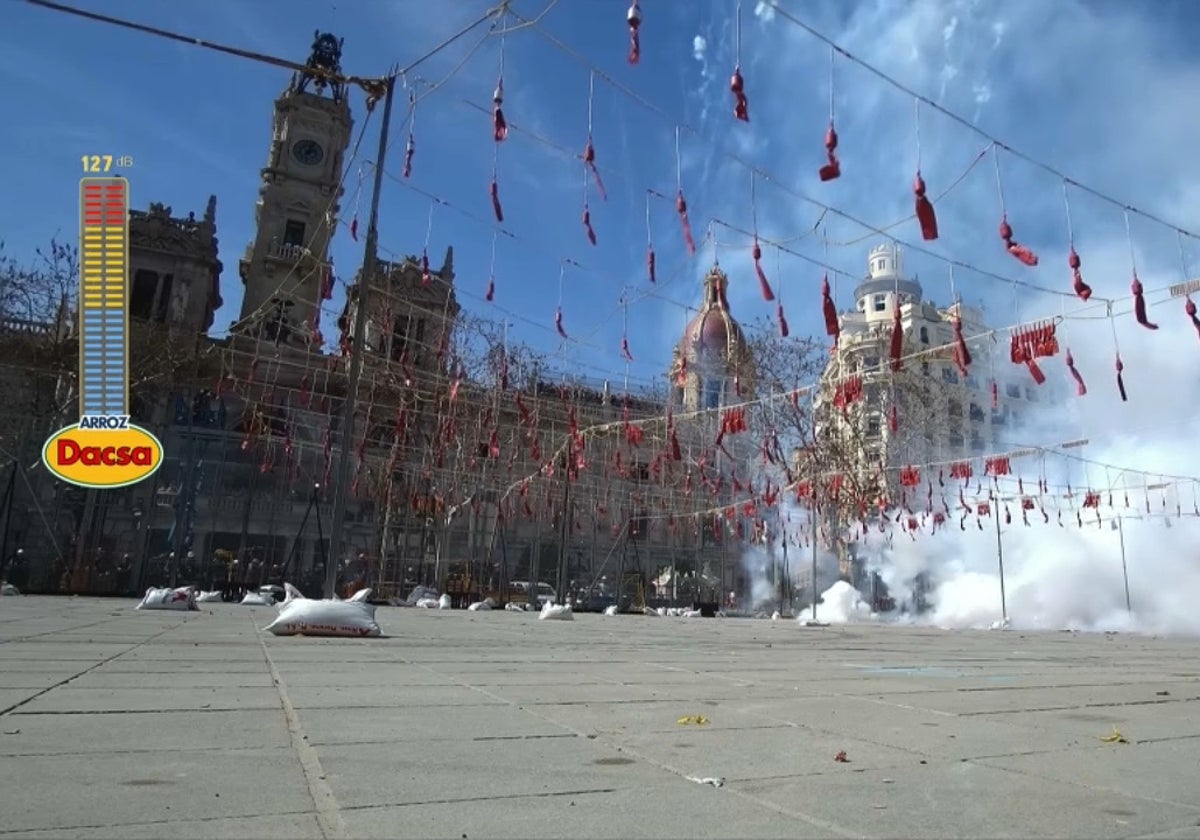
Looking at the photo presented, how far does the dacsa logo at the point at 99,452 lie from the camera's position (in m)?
22.8

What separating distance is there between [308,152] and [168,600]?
3302cm

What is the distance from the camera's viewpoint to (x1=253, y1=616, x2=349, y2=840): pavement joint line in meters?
1.84

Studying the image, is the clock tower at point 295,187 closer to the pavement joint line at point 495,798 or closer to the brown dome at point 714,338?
the brown dome at point 714,338

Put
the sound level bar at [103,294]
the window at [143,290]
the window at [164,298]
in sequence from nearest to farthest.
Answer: the sound level bar at [103,294] → the window at [164,298] → the window at [143,290]

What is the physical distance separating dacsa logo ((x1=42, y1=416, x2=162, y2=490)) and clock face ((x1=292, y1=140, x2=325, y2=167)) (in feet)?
70.9

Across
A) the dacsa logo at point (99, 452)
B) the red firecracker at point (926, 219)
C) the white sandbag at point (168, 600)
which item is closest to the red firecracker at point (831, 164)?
the red firecracker at point (926, 219)

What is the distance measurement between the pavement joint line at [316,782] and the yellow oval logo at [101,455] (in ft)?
76.2

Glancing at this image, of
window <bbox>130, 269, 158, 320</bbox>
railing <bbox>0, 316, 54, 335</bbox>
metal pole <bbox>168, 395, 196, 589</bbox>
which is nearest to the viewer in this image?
metal pole <bbox>168, 395, 196, 589</bbox>

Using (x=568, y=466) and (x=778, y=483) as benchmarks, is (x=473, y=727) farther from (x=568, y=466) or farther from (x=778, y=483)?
(x=778, y=483)

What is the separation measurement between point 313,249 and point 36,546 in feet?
57.3

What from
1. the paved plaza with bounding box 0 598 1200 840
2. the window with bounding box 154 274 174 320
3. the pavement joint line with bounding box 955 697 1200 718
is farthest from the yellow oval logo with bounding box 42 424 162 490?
the pavement joint line with bounding box 955 697 1200 718

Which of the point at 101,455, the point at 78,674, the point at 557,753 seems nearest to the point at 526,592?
the point at 101,455

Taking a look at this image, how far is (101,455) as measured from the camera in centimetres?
2338

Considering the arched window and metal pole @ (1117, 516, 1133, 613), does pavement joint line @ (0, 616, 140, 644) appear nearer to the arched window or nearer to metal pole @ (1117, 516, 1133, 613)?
the arched window
